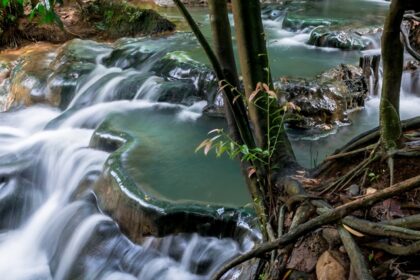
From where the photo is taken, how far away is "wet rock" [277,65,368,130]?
659cm

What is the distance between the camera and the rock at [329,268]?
1.91 metres

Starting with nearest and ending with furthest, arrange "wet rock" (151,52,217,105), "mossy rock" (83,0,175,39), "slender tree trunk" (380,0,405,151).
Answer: "slender tree trunk" (380,0,405,151), "wet rock" (151,52,217,105), "mossy rock" (83,0,175,39)

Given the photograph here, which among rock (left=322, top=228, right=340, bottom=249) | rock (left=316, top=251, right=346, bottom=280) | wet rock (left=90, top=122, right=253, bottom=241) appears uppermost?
rock (left=322, top=228, right=340, bottom=249)

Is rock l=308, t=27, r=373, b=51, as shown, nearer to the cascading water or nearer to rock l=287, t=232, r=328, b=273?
the cascading water

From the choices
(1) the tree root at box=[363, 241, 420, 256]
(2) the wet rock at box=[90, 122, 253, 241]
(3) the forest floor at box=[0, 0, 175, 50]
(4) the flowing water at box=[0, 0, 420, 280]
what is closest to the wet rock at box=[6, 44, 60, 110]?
(4) the flowing water at box=[0, 0, 420, 280]

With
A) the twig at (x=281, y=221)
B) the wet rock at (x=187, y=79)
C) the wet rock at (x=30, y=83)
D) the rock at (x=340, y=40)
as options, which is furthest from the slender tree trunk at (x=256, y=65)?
the rock at (x=340, y=40)

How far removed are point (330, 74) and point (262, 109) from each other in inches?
202

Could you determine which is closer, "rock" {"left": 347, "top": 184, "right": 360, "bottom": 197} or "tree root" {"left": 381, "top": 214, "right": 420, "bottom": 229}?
"tree root" {"left": 381, "top": 214, "right": 420, "bottom": 229}

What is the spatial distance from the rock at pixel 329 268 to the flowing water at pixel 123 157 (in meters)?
0.88

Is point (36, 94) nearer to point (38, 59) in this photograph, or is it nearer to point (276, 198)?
point (38, 59)

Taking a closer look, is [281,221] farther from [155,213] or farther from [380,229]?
[155,213]

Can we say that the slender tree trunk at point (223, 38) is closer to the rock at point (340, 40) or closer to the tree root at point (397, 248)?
the tree root at point (397, 248)

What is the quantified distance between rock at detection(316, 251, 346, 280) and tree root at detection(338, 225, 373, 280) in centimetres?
10

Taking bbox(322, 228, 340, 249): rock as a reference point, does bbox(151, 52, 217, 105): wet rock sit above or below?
below
